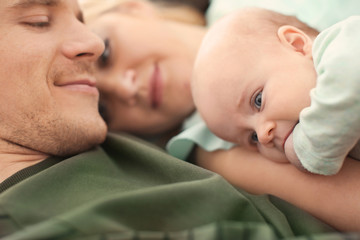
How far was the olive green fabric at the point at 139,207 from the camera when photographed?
68 cm

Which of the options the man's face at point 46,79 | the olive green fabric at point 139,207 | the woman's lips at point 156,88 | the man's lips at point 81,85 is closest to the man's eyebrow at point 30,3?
the man's face at point 46,79

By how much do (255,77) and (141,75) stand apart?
2.63 ft

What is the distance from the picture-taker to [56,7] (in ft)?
3.80

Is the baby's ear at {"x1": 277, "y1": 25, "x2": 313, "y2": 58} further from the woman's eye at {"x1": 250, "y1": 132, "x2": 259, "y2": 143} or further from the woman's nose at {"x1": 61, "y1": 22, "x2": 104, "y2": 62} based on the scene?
the woman's nose at {"x1": 61, "y1": 22, "x2": 104, "y2": 62}

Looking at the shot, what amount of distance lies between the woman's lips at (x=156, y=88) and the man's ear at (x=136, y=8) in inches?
15.3

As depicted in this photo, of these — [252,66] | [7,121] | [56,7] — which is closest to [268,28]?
[252,66]

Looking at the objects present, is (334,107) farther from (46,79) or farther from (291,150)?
(46,79)

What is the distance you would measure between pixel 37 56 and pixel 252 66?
0.62 m

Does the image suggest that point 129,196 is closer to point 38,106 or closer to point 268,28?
point 38,106

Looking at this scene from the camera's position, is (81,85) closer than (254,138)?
No

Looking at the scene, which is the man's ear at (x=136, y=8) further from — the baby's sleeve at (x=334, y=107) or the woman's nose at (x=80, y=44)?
the baby's sleeve at (x=334, y=107)

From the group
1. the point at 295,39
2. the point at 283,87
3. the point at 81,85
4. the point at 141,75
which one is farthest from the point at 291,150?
the point at 141,75

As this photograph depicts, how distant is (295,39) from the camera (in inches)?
40.5

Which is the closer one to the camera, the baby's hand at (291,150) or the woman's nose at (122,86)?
the baby's hand at (291,150)
